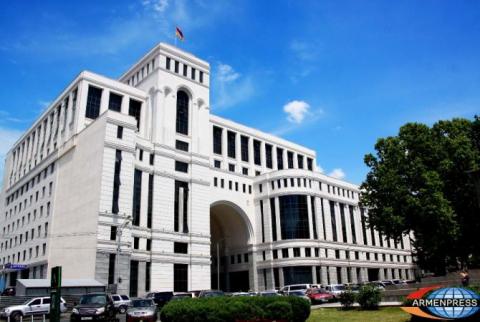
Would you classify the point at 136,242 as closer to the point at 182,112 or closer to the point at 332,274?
the point at 182,112

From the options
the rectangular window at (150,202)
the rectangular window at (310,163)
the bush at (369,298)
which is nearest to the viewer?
the bush at (369,298)

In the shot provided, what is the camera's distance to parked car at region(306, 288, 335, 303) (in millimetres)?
42344

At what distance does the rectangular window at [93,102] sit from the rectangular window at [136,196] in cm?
1233

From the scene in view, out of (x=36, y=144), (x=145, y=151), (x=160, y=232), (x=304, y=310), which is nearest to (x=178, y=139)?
(x=145, y=151)

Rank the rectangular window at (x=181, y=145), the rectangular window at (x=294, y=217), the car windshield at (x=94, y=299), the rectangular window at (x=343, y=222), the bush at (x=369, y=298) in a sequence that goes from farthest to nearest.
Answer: the rectangular window at (x=343, y=222) < the rectangular window at (x=294, y=217) < the rectangular window at (x=181, y=145) < the bush at (x=369, y=298) < the car windshield at (x=94, y=299)

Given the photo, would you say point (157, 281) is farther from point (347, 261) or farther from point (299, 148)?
point (299, 148)

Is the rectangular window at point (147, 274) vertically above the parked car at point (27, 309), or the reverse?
the rectangular window at point (147, 274)

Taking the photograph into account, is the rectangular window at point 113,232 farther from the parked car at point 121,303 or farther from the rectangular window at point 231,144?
the rectangular window at point 231,144

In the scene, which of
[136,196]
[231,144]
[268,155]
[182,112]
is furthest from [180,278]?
[268,155]

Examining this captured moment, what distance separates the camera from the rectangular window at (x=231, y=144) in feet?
259

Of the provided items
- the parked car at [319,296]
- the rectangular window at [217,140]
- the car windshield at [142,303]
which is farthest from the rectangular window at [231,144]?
the car windshield at [142,303]

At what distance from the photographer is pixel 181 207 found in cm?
6178

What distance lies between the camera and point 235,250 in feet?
256

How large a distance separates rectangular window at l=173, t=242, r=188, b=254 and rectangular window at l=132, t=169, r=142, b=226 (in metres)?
7.25
